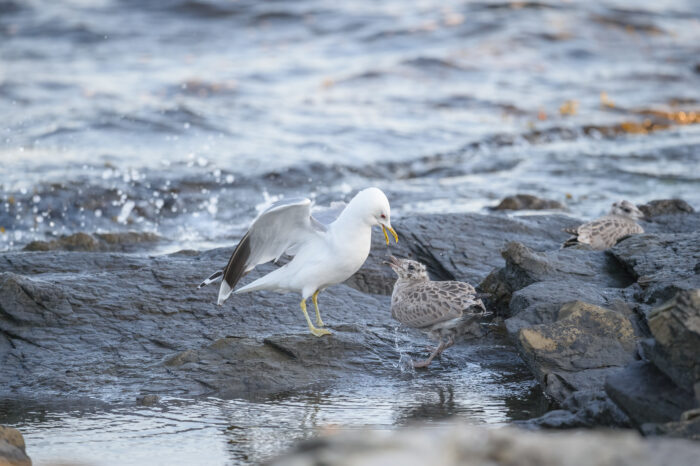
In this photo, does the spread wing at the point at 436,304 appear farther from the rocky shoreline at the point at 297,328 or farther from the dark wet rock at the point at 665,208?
the dark wet rock at the point at 665,208

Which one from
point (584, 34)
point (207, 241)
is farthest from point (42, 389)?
point (584, 34)

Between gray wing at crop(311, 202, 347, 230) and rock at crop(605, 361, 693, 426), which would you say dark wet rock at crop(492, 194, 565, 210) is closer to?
gray wing at crop(311, 202, 347, 230)

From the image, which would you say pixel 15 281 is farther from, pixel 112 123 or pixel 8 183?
pixel 112 123

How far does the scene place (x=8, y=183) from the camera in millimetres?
13281

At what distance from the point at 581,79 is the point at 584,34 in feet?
13.1

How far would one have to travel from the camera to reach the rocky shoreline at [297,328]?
5508mm

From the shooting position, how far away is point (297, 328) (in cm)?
694

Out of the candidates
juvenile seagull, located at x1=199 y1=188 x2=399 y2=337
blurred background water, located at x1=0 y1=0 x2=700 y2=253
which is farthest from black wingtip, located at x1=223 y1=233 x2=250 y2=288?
blurred background water, located at x1=0 y1=0 x2=700 y2=253

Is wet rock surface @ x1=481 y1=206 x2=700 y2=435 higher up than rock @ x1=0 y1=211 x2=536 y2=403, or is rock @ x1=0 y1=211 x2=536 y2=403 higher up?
wet rock surface @ x1=481 y1=206 x2=700 y2=435

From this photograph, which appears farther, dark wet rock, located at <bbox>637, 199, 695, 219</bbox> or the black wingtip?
dark wet rock, located at <bbox>637, 199, 695, 219</bbox>

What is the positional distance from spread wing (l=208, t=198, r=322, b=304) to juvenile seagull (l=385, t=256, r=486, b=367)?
0.87 meters

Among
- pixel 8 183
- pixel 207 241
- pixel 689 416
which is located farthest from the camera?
pixel 8 183

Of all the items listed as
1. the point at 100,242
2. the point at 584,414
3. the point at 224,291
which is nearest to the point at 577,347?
the point at 584,414

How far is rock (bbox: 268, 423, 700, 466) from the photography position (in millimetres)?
2205
